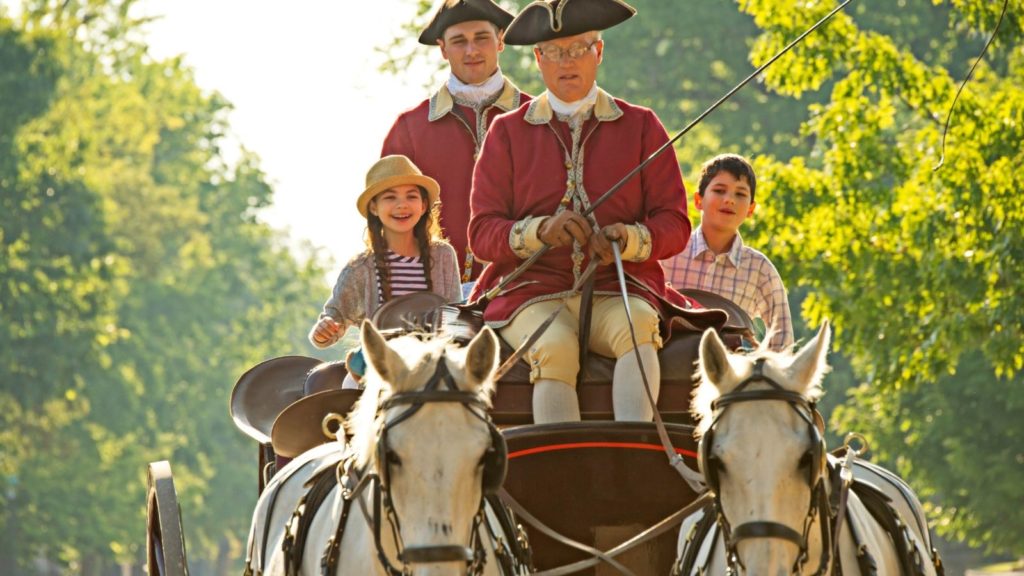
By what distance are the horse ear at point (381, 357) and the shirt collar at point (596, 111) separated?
2315 mm

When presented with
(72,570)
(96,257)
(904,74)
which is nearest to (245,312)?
(72,570)

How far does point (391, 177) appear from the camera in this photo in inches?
391

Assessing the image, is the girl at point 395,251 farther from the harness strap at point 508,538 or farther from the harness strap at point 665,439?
the harness strap at point 508,538

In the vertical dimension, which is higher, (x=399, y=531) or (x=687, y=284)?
(x=687, y=284)

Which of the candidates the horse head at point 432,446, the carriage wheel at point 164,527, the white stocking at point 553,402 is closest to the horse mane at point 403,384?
the horse head at point 432,446

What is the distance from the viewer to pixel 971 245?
17812 millimetres

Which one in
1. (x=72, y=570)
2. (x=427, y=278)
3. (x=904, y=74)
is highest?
(x=904, y=74)

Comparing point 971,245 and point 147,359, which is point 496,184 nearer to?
point 971,245

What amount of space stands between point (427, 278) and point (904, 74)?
33.0 feet

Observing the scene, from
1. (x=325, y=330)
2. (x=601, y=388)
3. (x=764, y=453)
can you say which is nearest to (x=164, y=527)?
(x=325, y=330)

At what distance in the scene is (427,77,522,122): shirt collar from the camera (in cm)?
1109

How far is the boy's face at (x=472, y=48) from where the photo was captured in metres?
11.0

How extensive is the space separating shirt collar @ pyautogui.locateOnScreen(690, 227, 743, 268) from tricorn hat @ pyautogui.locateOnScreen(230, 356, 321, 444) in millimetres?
2056

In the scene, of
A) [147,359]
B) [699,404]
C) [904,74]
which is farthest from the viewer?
[147,359]
